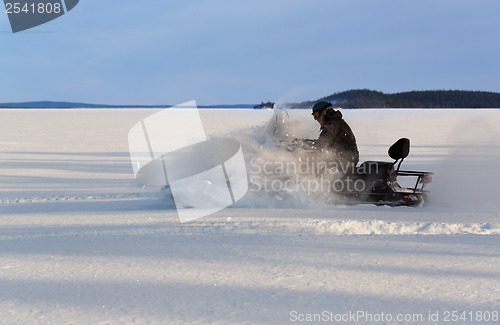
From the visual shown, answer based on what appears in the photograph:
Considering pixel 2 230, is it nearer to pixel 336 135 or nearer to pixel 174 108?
pixel 174 108

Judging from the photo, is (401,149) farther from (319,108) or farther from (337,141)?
(319,108)

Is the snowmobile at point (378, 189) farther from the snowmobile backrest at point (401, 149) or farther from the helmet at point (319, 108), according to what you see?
the helmet at point (319, 108)

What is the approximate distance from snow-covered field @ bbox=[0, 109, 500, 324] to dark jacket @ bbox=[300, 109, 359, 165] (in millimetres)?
522

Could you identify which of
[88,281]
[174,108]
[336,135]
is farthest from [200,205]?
[88,281]

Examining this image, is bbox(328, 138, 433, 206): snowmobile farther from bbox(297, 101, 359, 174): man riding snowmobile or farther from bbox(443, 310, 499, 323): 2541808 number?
bbox(443, 310, 499, 323): 2541808 number

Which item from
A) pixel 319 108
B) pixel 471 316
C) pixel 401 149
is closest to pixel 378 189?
pixel 401 149

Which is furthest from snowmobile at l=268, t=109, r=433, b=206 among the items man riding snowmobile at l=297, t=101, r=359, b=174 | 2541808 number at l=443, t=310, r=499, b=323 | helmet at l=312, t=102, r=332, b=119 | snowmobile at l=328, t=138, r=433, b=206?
2541808 number at l=443, t=310, r=499, b=323

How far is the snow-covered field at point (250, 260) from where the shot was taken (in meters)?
3.23

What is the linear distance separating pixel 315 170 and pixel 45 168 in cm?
753

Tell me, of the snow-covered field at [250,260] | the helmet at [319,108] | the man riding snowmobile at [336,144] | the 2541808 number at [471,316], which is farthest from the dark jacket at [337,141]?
the 2541808 number at [471,316]

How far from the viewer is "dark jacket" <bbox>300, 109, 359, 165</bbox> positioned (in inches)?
285

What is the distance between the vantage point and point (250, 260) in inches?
173

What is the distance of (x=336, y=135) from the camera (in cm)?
727

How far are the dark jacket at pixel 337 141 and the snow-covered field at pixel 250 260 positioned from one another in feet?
1.71
